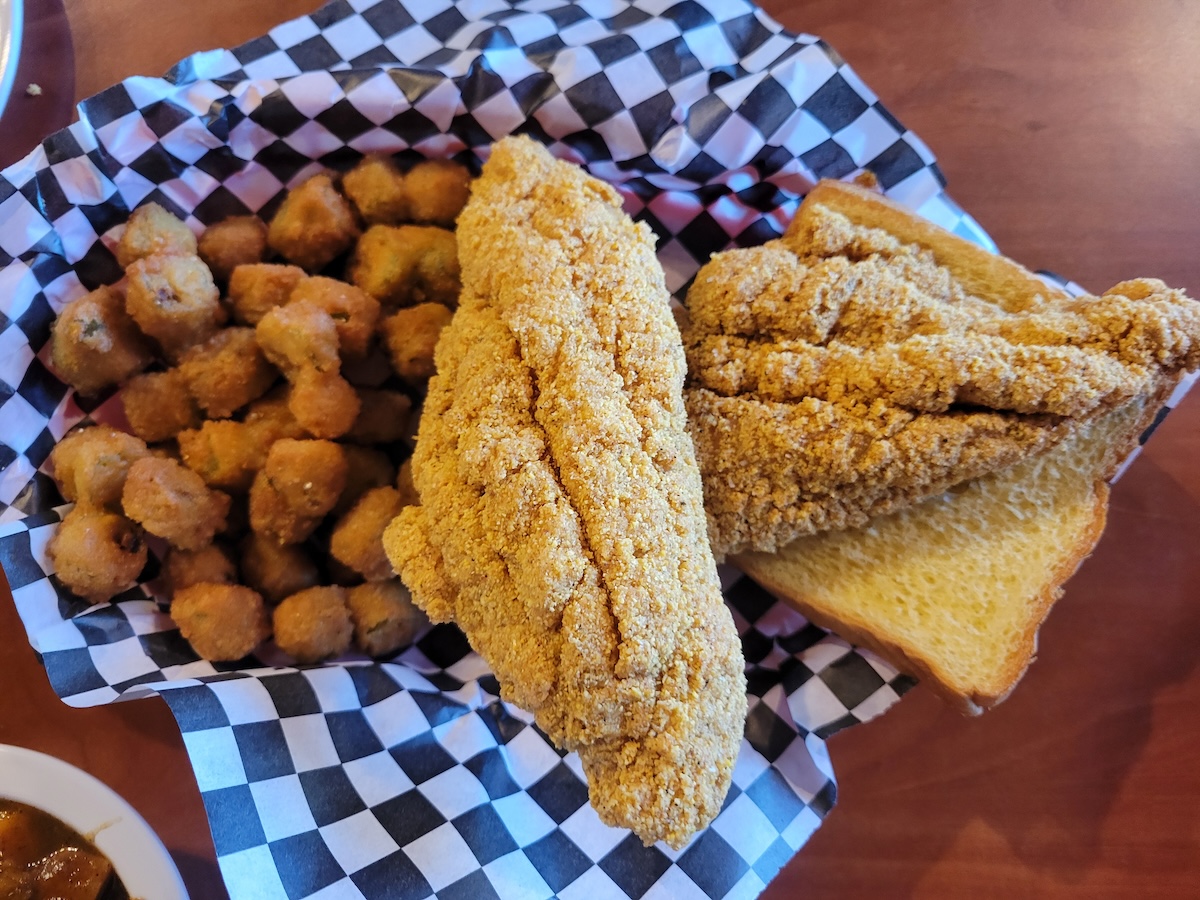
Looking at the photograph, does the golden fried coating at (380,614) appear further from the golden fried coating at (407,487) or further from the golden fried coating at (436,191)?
the golden fried coating at (436,191)

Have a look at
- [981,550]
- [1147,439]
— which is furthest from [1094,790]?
[1147,439]

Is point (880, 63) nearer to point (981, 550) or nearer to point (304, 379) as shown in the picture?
point (981, 550)

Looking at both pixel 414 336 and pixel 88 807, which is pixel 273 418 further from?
pixel 88 807

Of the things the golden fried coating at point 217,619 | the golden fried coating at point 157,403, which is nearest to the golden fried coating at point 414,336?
the golden fried coating at point 157,403

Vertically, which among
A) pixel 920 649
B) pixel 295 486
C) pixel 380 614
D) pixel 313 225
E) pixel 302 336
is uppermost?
pixel 313 225

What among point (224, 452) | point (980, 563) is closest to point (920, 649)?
point (980, 563)

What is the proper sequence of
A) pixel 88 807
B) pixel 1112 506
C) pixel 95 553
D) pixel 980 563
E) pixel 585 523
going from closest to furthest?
pixel 585 523, pixel 88 807, pixel 95 553, pixel 980 563, pixel 1112 506
